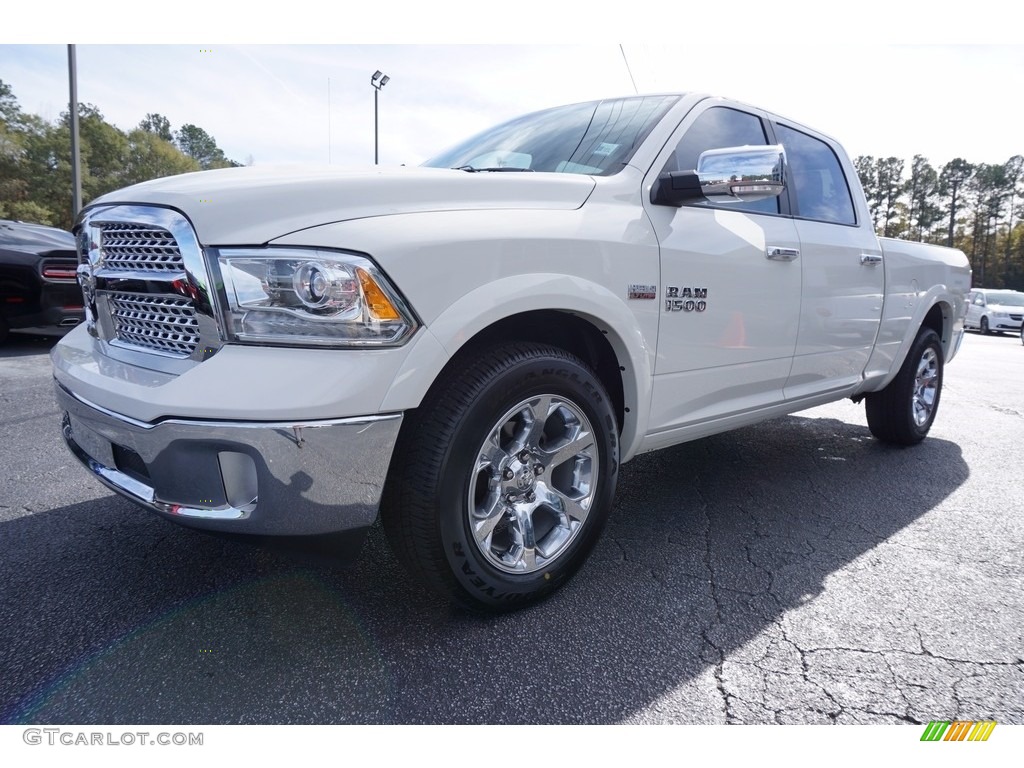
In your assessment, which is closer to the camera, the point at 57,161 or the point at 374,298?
the point at 374,298

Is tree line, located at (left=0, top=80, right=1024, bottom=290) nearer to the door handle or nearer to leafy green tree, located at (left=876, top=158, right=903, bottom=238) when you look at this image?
leafy green tree, located at (left=876, top=158, right=903, bottom=238)

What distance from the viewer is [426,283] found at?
1.79 metres

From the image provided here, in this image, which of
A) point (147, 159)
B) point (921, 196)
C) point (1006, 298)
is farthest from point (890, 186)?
point (147, 159)

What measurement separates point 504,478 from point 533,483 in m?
0.13

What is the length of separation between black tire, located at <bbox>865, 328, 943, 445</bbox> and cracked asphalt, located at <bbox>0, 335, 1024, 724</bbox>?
1.18m

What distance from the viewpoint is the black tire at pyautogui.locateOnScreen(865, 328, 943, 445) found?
14.4 feet

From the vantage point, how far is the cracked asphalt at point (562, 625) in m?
1.74

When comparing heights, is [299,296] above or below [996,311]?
above

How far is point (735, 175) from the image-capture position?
93.1 inches

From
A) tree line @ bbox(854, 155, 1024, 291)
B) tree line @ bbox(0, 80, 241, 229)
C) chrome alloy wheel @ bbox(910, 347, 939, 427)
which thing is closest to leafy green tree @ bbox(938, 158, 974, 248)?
tree line @ bbox(854, 155, 1024, 291)

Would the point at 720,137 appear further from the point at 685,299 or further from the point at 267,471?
the point at 267,471

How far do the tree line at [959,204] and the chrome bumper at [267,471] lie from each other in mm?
70925

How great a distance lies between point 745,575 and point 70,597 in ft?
7.54

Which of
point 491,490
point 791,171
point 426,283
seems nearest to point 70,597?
point 491,490
